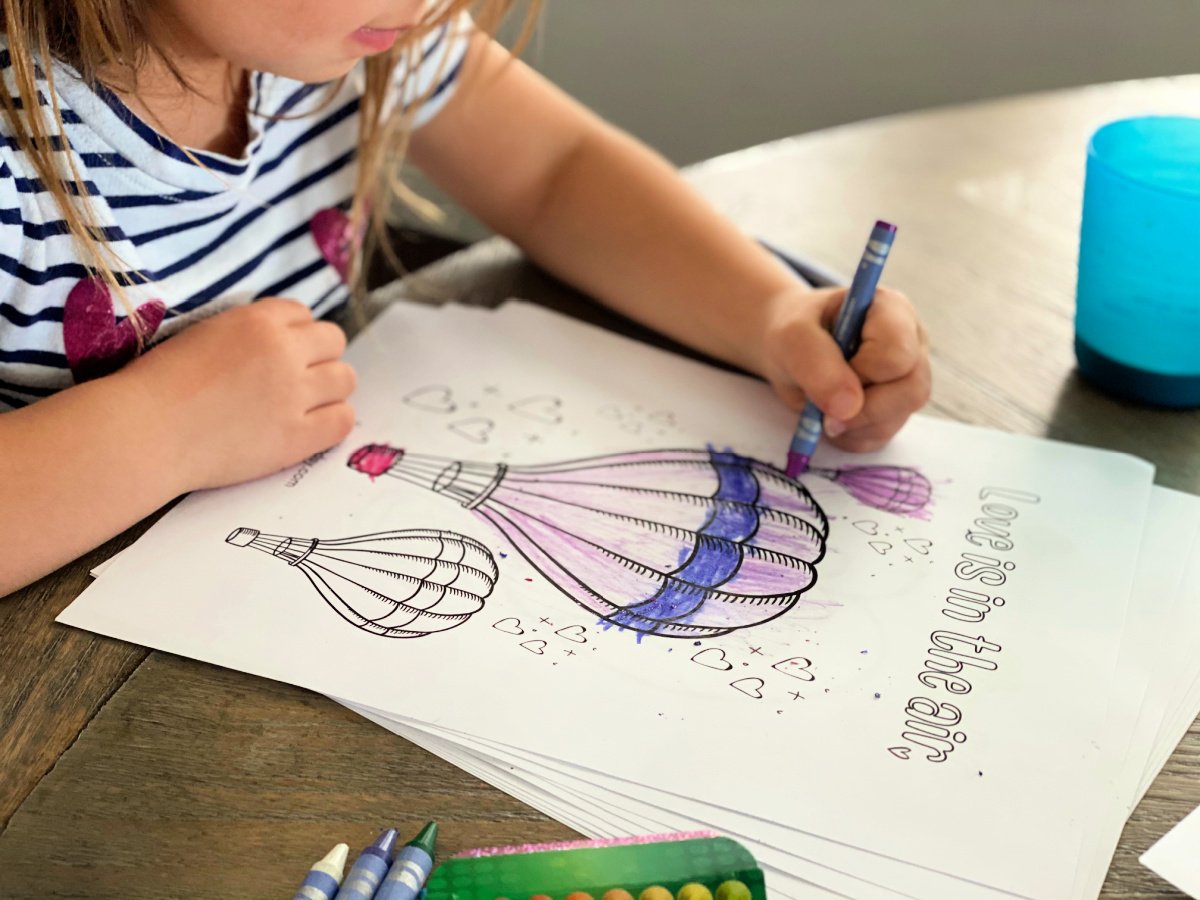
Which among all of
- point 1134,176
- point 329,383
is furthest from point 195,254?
point 1134,176

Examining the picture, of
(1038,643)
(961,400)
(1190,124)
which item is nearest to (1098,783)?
(1038,643)

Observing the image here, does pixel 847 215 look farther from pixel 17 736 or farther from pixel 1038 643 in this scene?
pixel 17 736

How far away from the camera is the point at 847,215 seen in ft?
2.56

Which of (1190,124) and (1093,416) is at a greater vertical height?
(1190,124)

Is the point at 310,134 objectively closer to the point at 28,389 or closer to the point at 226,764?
the point at 28,389

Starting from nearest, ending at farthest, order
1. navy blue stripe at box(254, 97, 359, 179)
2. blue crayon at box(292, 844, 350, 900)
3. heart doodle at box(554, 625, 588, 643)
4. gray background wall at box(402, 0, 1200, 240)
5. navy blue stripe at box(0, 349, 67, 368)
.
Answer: blue crayon at box(292, 844, 350, 900)
heart doodle at box(554, 625, 588, 643)
navy blue stripe at box(0, 349, 67, 368)
navy blue stripe at box(254, 97, 359, 179)
gray background wall at box(402, 0, 1200, 240)

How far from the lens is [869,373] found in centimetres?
58

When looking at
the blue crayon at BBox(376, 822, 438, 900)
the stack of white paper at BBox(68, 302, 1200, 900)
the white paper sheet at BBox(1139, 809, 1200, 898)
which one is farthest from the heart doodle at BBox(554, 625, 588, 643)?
the white paper sheet at BBox(1139, 809, 1200, 898)

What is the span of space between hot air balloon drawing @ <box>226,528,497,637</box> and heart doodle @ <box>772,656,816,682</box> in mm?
121

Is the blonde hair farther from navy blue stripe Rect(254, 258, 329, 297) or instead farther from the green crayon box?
the green crayon box

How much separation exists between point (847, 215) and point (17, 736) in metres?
0.58

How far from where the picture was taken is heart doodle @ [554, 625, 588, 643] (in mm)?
450

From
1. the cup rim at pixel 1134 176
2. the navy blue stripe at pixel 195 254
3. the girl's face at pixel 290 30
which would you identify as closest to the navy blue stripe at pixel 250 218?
the navy blue stripe at pixel 195 254

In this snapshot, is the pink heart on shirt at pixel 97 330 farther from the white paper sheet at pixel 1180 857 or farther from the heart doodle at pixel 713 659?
the white paper sheet at pixel 1180 857
